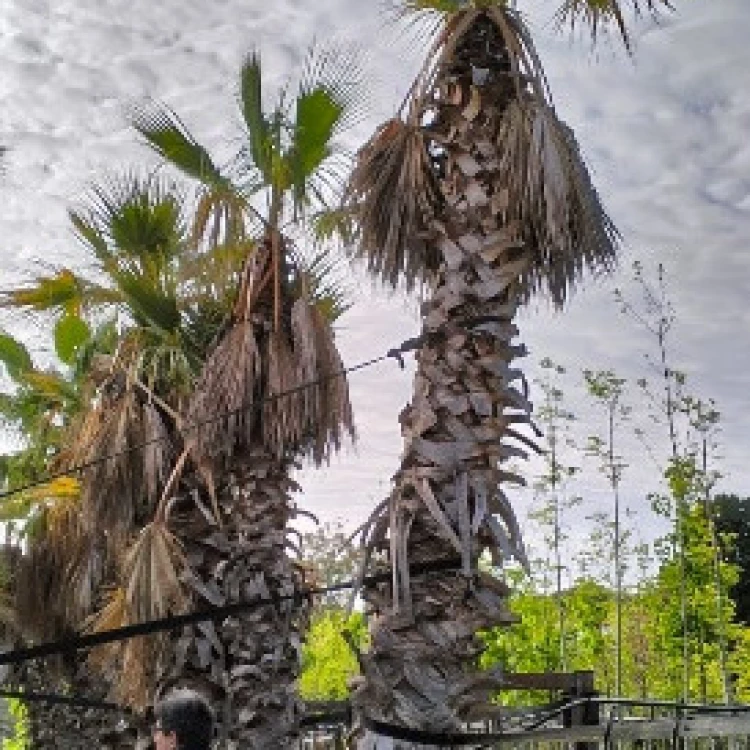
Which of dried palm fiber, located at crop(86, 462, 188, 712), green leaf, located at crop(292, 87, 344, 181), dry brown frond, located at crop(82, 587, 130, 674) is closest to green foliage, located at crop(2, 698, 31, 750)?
dry brown frond, located at crop(82, 587, 130, 674)

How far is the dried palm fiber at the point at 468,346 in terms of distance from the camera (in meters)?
5.61

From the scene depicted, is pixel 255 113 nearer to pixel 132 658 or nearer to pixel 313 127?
pixel 313 127

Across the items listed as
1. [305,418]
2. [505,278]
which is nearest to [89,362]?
[305,418]

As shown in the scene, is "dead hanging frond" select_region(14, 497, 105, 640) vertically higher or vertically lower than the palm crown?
lower

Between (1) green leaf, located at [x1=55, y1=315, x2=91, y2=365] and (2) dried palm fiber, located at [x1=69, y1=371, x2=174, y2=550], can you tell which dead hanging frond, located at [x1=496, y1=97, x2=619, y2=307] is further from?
(1) green leaf, located at [x1=55, y1=315, x2=91, y2=365]

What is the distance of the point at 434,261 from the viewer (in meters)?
6.58

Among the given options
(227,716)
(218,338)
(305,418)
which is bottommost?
(227,716)

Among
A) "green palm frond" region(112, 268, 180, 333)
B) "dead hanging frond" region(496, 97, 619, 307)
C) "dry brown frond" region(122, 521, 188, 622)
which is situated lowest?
"dry brown frond" region(122, 521, 188, 622)

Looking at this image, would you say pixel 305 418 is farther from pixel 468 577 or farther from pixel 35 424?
pixel 35 424

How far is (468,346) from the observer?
20.1 feet

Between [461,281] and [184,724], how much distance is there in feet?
9.72

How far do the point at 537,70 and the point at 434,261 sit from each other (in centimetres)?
129

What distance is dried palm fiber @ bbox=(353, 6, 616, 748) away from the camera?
561cm

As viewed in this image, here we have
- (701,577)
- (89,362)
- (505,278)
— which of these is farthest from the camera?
(701,577)
